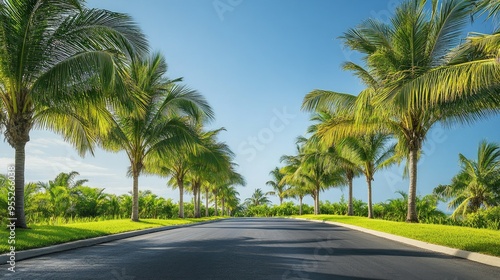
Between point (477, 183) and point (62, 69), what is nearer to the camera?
point (62, 69)

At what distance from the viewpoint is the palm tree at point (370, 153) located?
2941cm

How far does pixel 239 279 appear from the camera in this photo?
577 centimetres

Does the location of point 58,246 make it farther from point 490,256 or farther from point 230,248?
point 490,256

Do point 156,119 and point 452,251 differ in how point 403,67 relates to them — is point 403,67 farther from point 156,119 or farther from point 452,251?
point 156,119

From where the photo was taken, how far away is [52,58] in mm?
12836

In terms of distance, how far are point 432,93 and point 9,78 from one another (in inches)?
474

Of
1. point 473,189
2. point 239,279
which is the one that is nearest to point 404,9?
point 239,279

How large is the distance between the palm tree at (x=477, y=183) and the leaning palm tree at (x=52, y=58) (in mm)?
27352

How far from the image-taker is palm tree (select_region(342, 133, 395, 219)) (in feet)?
96.5

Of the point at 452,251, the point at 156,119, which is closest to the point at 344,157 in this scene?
the point at 156,119

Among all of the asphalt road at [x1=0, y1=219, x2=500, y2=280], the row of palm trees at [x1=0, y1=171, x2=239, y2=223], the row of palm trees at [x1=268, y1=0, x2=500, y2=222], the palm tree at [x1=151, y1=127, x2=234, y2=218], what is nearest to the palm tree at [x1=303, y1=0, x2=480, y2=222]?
the row of palm trees at [x1=268, y1=0, x2=500, y2=222]

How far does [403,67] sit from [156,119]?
1246 centimetres

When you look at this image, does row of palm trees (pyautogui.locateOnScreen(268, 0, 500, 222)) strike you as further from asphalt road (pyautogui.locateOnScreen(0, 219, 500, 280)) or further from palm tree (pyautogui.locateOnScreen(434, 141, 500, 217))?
palm tree (pyautogui.locateOnScreen(434, 141, 500, 217))

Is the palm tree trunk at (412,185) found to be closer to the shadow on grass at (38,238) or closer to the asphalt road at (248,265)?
the asphalt road at (248,265)
